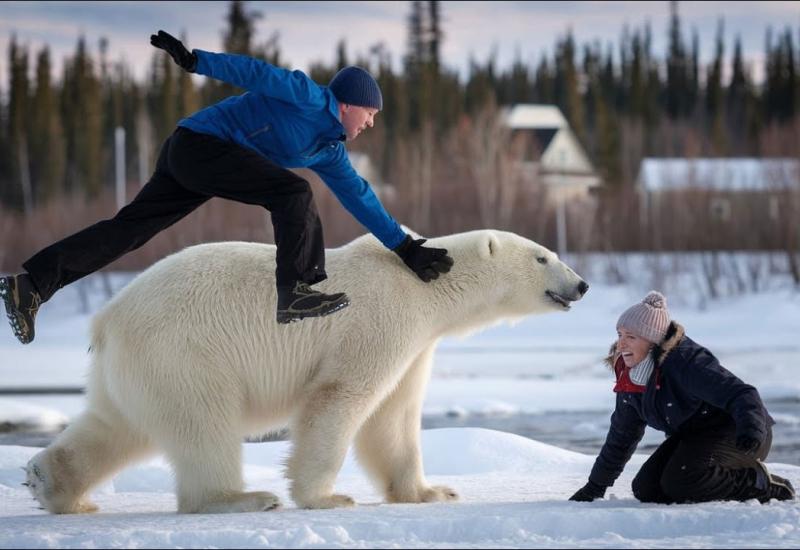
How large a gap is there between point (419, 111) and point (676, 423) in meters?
51.3

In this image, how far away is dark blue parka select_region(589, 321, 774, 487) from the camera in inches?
154

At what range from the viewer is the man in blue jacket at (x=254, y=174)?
14.0ft

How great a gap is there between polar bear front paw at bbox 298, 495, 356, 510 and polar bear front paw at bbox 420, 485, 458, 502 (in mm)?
497

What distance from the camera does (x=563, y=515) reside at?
11.9ft

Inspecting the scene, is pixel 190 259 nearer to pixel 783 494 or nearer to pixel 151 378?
pixel 151 378

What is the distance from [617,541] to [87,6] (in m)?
49.2

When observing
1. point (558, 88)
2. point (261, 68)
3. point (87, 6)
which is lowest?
point (558, 88)

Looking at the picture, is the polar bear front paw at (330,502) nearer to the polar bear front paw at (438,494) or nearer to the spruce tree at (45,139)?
the polar bear front paw at (438,494)

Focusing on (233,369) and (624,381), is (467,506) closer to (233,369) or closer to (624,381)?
(624,381)

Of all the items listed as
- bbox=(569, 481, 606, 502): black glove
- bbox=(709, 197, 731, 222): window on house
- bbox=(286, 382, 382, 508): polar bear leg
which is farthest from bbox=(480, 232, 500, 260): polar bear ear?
bbox=(709, 197, 731, 222): window on house

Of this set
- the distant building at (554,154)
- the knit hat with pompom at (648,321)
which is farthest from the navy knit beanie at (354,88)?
the distant building at (554,154)

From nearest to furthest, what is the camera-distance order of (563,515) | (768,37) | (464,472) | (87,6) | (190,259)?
(563,515) → (190,259) → (464,472) → (87,6) → (768,37)

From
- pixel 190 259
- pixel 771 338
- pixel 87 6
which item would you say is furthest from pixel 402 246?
pixel 87 6

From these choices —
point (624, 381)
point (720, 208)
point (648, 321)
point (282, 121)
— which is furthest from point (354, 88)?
point (720, 208)
